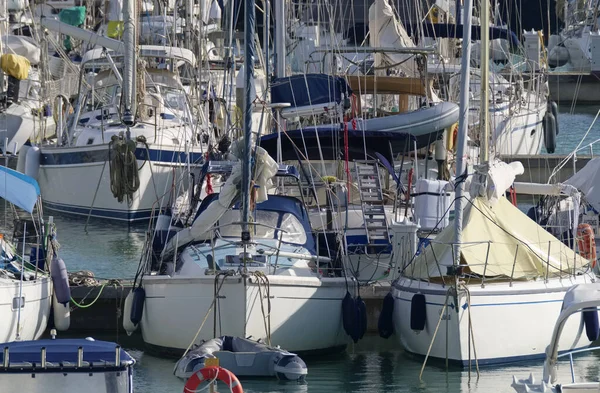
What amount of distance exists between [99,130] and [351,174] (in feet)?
34.0

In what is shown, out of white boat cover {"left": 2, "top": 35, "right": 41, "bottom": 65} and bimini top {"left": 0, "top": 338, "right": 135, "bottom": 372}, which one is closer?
bimini top {"left": 0, "top": 338, "right": 135, "bottom": 372}

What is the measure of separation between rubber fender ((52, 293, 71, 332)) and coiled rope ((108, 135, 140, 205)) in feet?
30.0

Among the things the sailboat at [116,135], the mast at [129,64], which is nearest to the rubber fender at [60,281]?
the mast at [129,64]

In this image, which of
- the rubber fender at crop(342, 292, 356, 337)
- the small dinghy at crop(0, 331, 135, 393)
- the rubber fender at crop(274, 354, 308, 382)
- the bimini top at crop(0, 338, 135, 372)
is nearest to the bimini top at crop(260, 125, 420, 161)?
the rubber fender at crop(342, 292, 356, 337)

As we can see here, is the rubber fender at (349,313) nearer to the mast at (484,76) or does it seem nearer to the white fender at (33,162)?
the mast at (484,76)

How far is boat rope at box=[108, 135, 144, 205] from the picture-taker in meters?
28.2

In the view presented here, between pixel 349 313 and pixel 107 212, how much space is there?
1518 centimetres

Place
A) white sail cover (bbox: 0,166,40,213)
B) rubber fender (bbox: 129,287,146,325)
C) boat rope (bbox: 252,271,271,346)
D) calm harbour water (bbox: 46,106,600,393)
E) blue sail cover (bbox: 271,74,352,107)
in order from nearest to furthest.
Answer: calm harbour water (bbox: 46,106,600,393) → boat rope (bbox: 252,271,271,346) → rubber fender (bbox: 129,287,146,325) → white sail cover (bbox: 0,166,40,213) → blue sail cover (bbox: 271,74,352,107)

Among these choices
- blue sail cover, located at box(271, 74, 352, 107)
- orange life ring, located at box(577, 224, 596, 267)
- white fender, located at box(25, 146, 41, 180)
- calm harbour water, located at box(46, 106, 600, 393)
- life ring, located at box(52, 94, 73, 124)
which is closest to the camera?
calm harbour water, located at box(46, 106, 600, 393)

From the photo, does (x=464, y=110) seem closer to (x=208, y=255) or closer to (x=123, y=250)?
(x=208, y=255)

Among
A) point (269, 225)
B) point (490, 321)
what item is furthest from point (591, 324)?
point (269, 225)

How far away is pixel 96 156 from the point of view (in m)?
32.2

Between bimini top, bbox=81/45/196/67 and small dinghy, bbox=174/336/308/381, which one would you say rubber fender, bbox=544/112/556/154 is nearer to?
bimini top, bbox=81/45/196/67

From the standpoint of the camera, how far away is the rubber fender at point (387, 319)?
18.6 metres
